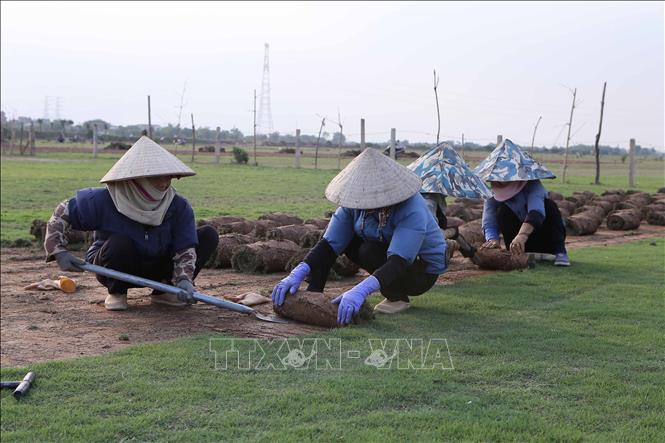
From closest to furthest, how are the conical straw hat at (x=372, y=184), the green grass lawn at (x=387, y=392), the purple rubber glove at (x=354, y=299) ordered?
the green grass lawn at (x=387, y=392), the purple rubber glove at (x=354, y=299), the conical straw hat at (x=372, y=184)

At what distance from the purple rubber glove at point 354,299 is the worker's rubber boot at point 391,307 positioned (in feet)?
2.50

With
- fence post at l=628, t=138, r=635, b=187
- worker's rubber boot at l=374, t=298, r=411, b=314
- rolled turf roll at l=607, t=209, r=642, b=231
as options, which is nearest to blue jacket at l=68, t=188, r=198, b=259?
worker's rubber boot at l=374, t=298, r=411, b=314

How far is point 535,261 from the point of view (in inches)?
354

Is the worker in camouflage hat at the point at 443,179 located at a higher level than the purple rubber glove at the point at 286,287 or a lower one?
higher

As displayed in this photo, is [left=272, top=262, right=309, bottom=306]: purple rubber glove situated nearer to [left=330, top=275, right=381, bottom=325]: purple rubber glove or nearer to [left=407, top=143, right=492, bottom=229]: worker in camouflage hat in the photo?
[left=330, top=275, right=381, bottom=325]: purple rubber glove

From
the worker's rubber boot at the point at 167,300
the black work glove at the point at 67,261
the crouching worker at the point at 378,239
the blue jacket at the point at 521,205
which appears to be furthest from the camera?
the blue jacket at the point at 521,205

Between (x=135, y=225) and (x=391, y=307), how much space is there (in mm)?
2067

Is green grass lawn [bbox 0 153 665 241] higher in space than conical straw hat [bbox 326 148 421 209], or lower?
lower

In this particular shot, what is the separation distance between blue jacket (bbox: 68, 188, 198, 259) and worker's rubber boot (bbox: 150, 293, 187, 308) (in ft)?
1.36

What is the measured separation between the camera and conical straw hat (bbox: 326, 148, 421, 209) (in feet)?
18.7

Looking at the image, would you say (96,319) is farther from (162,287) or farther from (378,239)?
(378,239)

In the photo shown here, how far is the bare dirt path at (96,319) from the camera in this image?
A: 522 cm

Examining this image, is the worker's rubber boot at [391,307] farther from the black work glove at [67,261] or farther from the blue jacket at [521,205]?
the blue jacket at [521,205]

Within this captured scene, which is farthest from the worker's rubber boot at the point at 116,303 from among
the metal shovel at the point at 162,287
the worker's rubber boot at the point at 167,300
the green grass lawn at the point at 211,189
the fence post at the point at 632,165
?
the fence post at the point at 632,165
